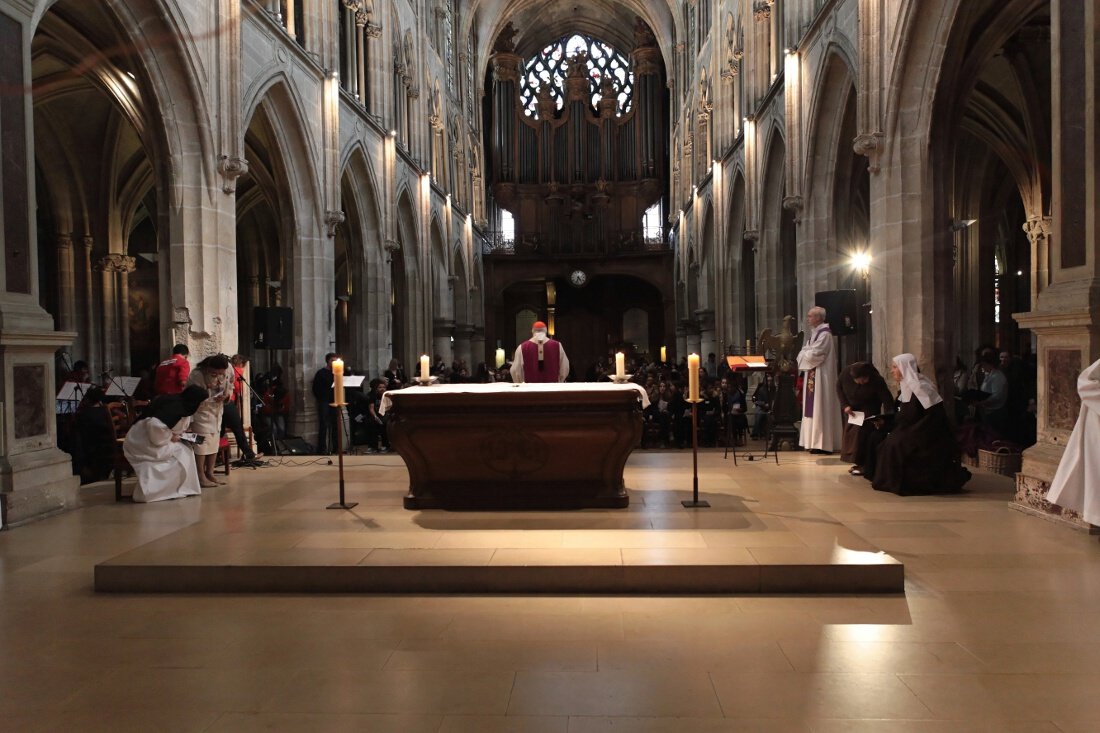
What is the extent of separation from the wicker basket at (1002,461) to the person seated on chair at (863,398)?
1.17 metres

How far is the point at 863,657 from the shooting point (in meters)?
3.31

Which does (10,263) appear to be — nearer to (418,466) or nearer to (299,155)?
(418,466)

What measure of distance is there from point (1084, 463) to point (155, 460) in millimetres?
7094

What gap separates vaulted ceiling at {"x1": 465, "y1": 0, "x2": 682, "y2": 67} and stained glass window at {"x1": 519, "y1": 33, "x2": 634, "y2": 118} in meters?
0.40

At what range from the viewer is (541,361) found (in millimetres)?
7527

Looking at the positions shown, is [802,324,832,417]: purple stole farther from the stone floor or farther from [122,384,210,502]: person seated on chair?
[122,384,210,502]: person seated on chair

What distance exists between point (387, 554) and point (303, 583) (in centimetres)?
48

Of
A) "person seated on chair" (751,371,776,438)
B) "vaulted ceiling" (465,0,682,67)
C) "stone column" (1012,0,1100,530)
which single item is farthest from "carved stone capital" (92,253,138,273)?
"stone column" (1012,0,1100,530)

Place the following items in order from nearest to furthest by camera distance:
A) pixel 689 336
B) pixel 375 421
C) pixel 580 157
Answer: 1. pixel 375 421
2. pixel 689 336
3. pixel 580 157

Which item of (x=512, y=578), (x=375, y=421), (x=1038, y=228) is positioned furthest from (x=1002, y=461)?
(x=1038, y=228)

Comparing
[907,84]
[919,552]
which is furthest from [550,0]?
[919,552]

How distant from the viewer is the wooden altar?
5.64m

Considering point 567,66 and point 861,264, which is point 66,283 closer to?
point 861,264

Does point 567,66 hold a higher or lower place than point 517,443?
higher
